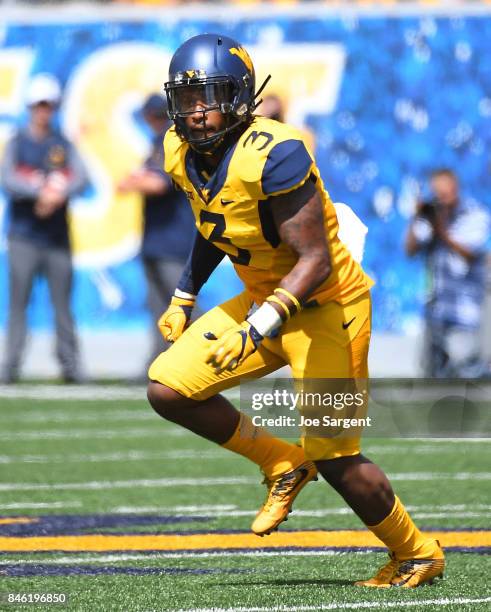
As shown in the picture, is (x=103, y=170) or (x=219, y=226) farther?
(x=103, y=170)

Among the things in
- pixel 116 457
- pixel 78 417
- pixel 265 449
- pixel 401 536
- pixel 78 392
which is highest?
pixel 265 449

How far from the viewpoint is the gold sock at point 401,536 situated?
4.95m

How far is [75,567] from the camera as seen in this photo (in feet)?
17.3

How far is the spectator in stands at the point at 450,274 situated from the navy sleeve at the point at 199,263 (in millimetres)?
6508

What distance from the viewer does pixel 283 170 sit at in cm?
463

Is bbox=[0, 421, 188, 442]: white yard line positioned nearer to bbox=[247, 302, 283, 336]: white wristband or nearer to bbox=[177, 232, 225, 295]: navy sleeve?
bbox=[177, 232, 225, 295]: navy sleeve

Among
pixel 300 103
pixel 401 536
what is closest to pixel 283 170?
pixel 401 536

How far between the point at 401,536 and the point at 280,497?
434 millimetres

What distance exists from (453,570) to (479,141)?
31.3 feet

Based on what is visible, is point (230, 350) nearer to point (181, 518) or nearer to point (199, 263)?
point (199, 263)

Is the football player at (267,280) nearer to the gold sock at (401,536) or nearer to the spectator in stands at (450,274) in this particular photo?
the gold sock at (401,536)

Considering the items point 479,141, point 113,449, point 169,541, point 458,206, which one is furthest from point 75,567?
point 479,141

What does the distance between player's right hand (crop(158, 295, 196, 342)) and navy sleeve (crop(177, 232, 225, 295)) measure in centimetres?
4

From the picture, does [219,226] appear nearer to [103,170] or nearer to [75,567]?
[75,567]
